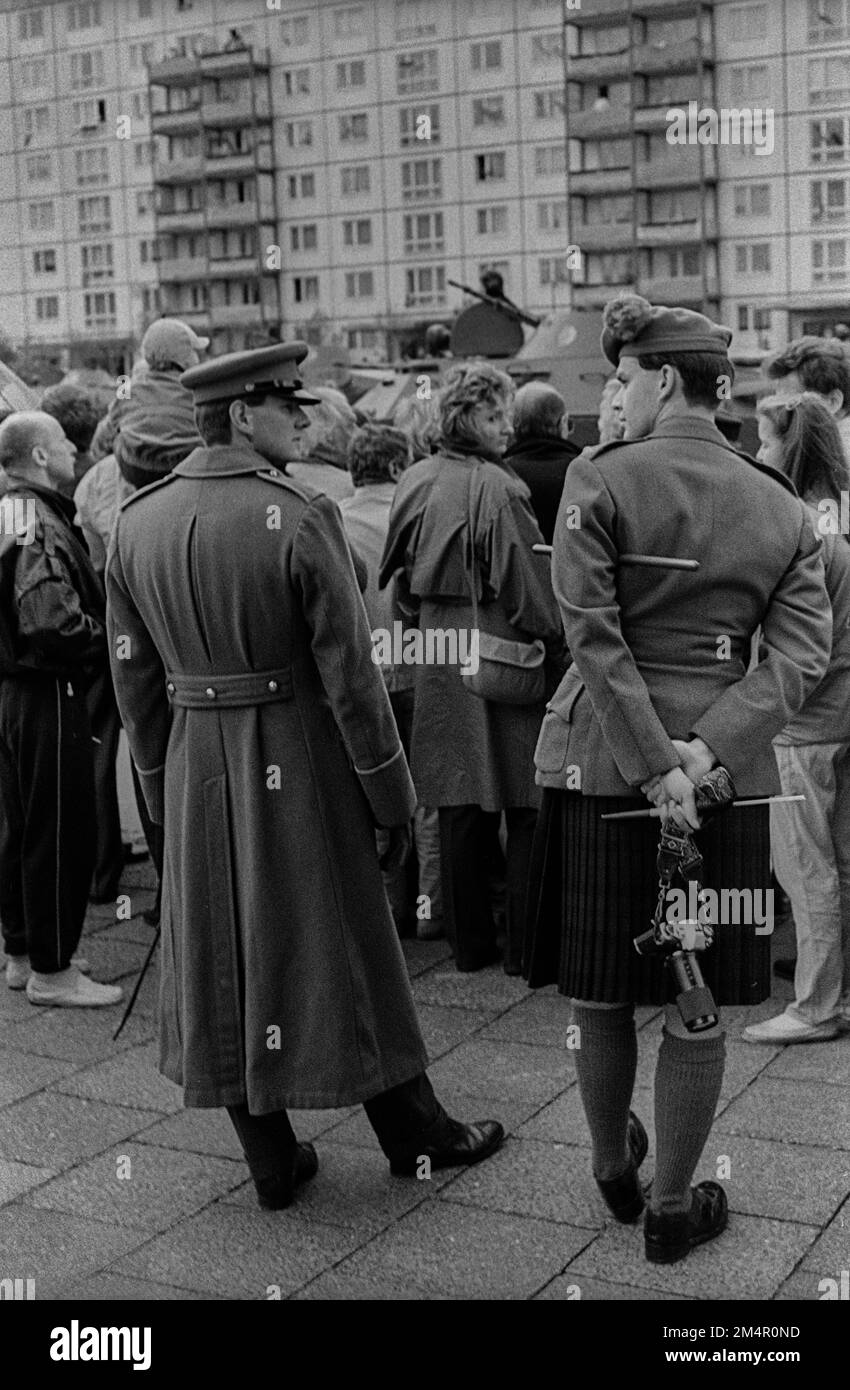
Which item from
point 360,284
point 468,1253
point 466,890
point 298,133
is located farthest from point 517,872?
point 360,284

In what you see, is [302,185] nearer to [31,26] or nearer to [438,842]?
[31,26]

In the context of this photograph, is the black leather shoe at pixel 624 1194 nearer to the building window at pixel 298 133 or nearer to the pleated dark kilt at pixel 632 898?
the pleated dark kilt at pixel 632 898

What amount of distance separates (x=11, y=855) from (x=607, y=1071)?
2.55 meters

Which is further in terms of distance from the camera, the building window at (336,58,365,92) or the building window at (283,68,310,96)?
the building window at (283,68,310,96)

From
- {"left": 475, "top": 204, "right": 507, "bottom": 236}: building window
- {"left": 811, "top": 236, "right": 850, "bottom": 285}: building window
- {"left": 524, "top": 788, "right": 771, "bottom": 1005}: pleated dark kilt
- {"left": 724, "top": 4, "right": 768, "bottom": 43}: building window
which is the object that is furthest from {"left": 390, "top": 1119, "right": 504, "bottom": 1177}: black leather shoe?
{"left": 475, "top": 204, "right": 507, "bottom": 236}: building window

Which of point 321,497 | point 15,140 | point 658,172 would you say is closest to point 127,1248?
point 321,497

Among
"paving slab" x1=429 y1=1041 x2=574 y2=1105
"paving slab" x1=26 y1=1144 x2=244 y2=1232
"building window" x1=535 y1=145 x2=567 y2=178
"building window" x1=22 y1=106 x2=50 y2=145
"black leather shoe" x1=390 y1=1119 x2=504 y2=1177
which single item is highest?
"building window" x1=535 y1=145 x2=567 y2=178

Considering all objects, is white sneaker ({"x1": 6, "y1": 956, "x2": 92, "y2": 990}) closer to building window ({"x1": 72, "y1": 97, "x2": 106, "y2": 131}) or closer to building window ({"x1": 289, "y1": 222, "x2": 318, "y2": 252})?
building window ({"x1": 72, "y1": 97, "x2": 106, "y2": 131})

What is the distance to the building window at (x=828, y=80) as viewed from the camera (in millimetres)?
6875

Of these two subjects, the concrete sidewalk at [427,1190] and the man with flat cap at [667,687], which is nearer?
the man with flat cap at [667,687]

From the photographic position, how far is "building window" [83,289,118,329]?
11.8m

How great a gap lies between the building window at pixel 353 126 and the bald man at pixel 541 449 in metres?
5.65
